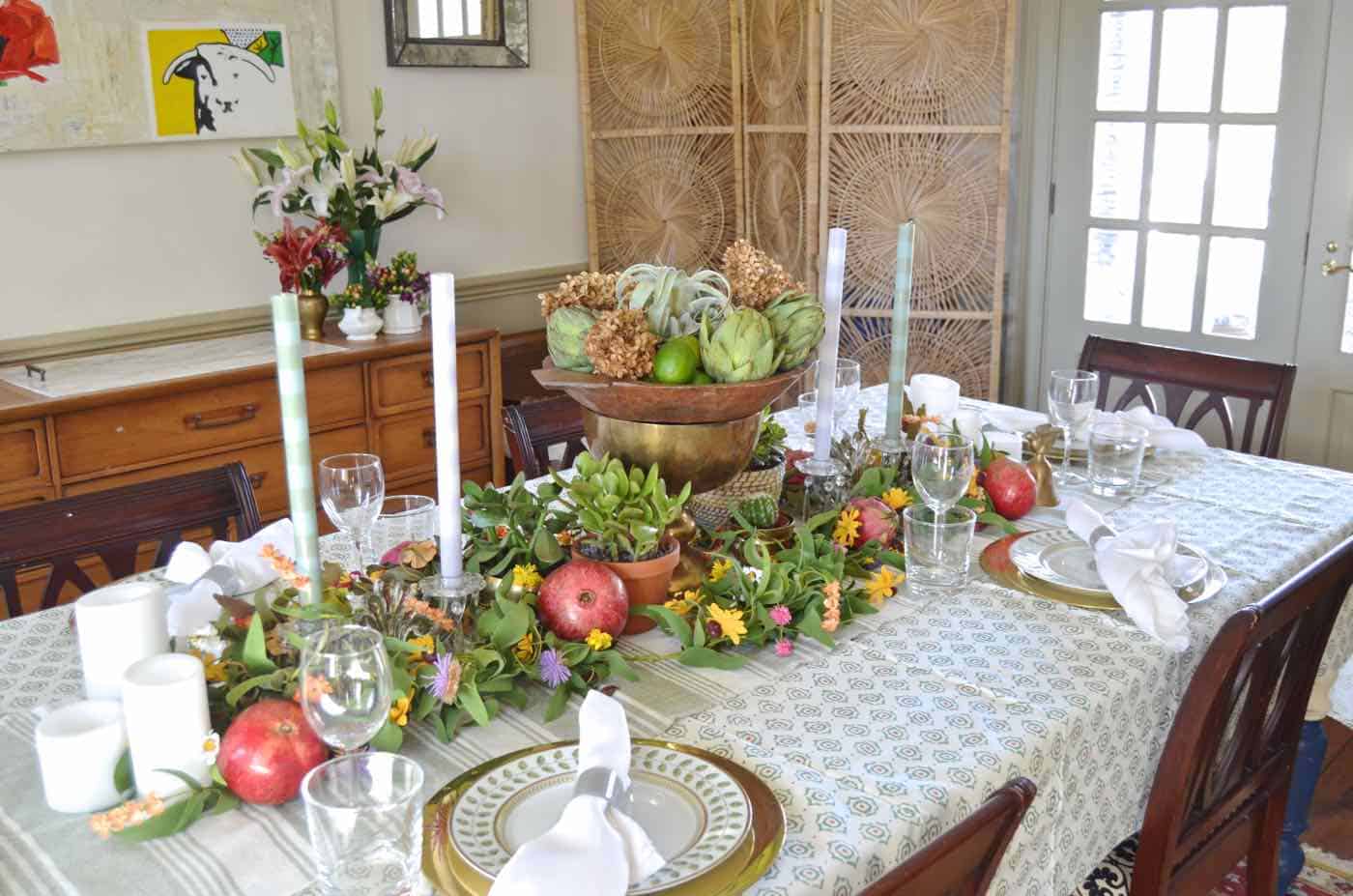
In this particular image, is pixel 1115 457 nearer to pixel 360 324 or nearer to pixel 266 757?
pixel 266 757

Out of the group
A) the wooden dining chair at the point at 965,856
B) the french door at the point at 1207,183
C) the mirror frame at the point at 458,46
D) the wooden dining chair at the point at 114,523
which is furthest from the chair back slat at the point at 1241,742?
the mirror frame at the point at 458,46

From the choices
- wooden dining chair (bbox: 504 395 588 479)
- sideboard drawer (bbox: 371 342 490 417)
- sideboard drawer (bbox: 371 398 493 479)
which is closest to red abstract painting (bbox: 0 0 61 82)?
sideboard drawer (bbox: 371 342 490 417)

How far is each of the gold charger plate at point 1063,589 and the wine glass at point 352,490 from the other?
0.75 m

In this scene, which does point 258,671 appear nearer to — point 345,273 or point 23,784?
point 23,784

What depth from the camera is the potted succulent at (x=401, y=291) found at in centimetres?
301

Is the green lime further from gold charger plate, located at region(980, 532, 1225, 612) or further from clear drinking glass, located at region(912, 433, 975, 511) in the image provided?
gold charger plate, located at region(980, 532, 1225, 612)

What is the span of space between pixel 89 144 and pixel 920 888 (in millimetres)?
2647

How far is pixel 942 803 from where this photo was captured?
3.38 feet

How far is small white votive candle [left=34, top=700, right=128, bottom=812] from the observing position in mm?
983

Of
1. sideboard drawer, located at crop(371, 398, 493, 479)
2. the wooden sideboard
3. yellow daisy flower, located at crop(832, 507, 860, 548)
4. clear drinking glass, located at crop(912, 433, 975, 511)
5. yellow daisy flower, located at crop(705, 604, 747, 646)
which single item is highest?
clear drinking glass, located at crop(912, 433, 975, 511)

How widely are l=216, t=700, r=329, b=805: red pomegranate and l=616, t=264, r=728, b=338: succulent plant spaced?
2.03 ft

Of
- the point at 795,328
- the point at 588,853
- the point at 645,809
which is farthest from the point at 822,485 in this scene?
the point at 588,853

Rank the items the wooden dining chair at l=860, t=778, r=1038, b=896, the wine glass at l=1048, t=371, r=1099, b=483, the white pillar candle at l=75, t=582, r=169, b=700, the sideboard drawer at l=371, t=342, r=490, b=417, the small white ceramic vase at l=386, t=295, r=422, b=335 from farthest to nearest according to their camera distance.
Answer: the small white ceramic vase at l=386, t=295, r=422, b=335 → the sideboard drawer at l=371, t=342, r=490, b=417 → the wine glass at l=1048, t=371, r=1099, b=483 → the white pillar candle at l=75, t=582, r=169, b=700 → the wooden dining chair at l=860, t=778, r=1038, b=896

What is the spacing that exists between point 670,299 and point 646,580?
0.34 m
